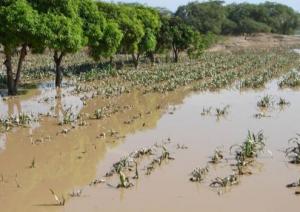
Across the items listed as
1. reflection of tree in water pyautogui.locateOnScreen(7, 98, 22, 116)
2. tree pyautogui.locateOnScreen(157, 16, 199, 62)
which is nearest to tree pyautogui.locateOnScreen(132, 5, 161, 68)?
tree pyautogui.locateOnScreen(157, 16, 199, 62)

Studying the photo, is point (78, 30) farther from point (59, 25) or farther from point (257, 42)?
point (257, 42)

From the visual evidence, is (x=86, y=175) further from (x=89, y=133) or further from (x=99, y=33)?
(x=99, y=33)

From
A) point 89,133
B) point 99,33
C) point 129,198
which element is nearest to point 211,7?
point 99,33

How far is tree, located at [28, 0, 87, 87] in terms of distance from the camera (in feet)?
76.7

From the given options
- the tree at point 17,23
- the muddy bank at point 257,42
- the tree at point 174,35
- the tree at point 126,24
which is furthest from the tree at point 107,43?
the muddy bank at point 257,42

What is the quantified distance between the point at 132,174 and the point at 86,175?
108 centimetres

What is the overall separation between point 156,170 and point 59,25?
1325 cm

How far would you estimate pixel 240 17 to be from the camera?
9038 centimetres

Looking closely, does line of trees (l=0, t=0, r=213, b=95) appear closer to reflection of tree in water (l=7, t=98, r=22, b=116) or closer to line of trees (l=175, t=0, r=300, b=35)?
reflection of tree in water (l=7, t=98, r=22, b=116)

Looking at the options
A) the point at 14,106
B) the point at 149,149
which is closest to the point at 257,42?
the point at 14,106

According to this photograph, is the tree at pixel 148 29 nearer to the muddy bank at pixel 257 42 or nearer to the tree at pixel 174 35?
the tree at pixel 174 35

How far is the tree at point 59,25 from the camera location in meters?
23.4

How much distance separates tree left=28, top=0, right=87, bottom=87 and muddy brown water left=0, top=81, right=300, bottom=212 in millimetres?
4226

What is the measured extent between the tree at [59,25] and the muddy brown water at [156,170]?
13.9 feet
